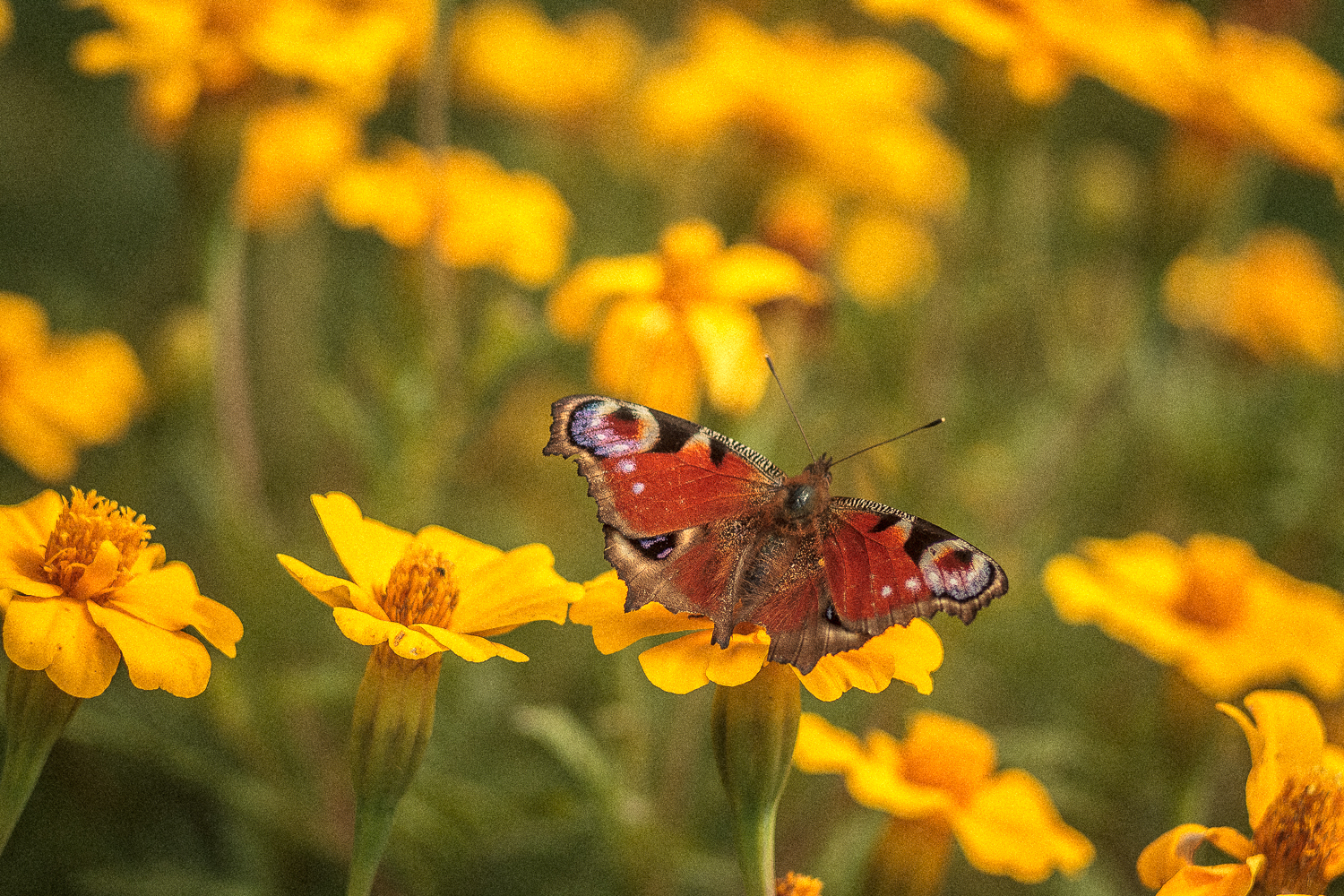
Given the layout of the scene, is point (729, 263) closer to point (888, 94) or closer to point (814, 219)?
point (814, 219)

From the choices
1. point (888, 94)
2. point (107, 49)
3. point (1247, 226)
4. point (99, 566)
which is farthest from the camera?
point (1247, 226)

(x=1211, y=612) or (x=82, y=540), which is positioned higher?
(x=82, y=540)

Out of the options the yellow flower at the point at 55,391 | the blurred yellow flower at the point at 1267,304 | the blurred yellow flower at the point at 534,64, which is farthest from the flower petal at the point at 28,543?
the blurred yellow flower at the point at 1267,304

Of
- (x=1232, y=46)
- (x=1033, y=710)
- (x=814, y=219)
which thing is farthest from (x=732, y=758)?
(x=1232, y=46)

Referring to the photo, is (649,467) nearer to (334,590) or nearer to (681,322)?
(334,590)

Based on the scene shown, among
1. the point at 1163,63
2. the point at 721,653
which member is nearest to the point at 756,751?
the point at 721,653
